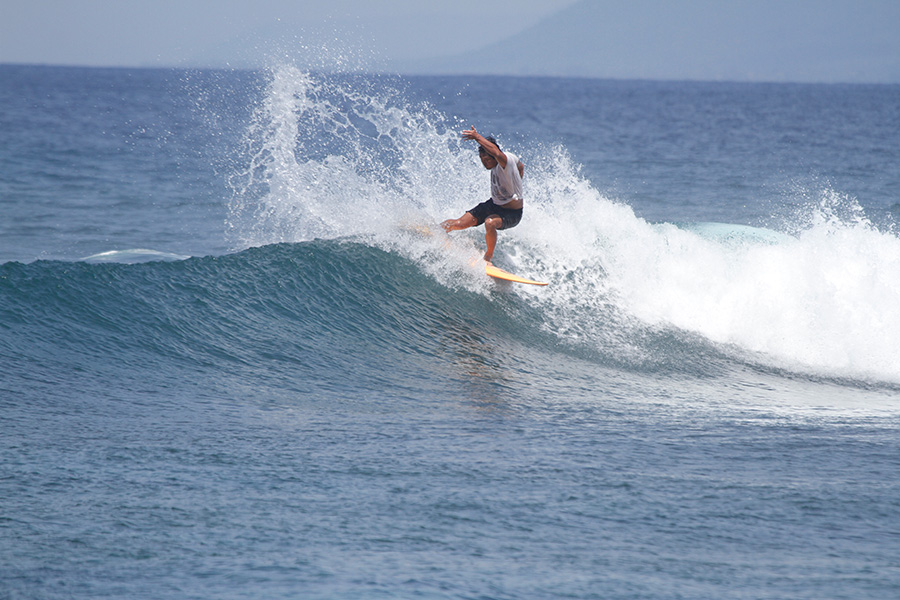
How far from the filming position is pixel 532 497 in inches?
208

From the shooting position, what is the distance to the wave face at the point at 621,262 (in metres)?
9.66

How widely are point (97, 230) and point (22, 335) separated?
1019cm

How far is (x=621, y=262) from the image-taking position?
11.1 meters

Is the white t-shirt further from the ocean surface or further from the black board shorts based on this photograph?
the ocean surface

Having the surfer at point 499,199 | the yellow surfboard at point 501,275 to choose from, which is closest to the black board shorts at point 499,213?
the surfer at point 499,199

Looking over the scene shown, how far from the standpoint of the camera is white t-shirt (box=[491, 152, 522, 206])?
9.40 metres

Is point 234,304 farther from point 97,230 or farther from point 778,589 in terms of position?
point 97,230

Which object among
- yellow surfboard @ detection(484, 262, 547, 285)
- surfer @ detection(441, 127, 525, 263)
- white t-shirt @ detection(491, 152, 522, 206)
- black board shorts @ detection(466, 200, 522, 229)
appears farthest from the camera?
yellow surfboard @ detection(484, 262, 547, 285)

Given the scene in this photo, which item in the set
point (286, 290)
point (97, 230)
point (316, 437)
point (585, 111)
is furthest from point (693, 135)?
point (316, 437)

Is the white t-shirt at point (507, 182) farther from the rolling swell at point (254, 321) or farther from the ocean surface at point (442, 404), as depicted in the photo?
the rolling swell at point (254, 321)

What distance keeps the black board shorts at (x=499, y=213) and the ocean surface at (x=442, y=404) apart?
67 cm

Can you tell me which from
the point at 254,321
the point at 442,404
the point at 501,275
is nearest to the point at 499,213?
the point at 501,275

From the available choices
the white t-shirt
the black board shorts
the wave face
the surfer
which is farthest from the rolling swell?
the white t-shirt

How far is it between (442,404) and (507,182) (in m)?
3.25
